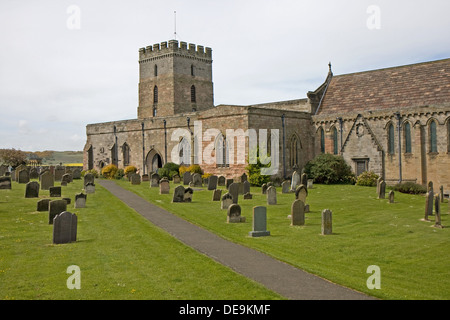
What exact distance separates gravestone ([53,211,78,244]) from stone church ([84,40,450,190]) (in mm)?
22745

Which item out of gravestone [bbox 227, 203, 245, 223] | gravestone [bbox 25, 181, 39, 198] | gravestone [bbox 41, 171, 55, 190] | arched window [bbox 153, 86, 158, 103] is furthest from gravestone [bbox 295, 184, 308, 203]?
arched window [bbox 153, 86, 158, 103]

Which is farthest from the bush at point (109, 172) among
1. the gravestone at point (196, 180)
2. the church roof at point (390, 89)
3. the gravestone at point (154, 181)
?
the church roof at point (390, 89)

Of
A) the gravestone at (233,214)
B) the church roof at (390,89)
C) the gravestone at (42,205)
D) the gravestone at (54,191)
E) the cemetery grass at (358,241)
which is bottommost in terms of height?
the cemetery grass at (358,241)

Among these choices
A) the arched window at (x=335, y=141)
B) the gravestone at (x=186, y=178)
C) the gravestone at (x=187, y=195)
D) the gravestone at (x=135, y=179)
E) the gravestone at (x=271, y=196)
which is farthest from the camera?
the arched window at (x=335, y=141)

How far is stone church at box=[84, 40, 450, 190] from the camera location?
1407 inches

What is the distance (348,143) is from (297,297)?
3168 cm

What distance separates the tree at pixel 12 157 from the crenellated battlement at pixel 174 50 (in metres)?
19.3

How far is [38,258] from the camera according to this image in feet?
44.1

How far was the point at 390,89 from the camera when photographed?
40.0m

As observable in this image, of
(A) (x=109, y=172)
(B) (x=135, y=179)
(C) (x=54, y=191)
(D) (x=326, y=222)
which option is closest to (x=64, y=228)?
(D) (x=326, y=222)

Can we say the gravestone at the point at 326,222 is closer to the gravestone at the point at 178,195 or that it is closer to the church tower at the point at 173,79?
the gravestone at the point at 178,195

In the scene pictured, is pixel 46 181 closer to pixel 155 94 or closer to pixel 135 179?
pixel 135 179

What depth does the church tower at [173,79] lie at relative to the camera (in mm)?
58219

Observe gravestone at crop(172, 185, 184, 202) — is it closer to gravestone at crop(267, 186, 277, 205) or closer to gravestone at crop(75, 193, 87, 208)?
gravestone at crop(267, 186, 277, 205)
